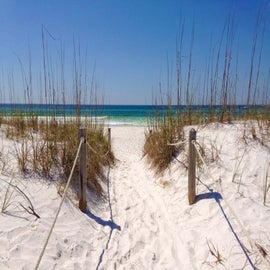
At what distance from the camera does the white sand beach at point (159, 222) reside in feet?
6.63

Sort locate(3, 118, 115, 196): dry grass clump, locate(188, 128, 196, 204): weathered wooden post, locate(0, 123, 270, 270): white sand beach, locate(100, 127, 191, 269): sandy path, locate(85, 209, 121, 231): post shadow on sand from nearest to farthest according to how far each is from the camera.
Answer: locate(0, 123, 270, 270): white sand beach → locate(100, 127, 191, 269): sandy path → locate(85, 209, 121, 231): post shadow on sand → locate(188, 128, 196, 204): weathered wooden post → locate(3, 118, 115, 196): dry grass clump

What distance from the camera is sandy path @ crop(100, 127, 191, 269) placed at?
2.17 m

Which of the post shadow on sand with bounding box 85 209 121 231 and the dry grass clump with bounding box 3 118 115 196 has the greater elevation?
the dry grass clump with bounding box 3 118 115 196

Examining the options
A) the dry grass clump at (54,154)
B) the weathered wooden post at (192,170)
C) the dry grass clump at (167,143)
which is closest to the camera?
the weathered wooden post at (192,170)

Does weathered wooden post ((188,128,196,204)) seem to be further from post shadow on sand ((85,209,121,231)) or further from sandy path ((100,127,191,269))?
post shadow on sand ((85,209,121,231))

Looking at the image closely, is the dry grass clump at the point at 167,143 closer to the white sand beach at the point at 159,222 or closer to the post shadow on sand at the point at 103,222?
the white sand beach at the point at 159,222

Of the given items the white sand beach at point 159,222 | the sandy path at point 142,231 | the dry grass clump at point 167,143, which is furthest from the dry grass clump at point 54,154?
the dry grass clump at point 167,143

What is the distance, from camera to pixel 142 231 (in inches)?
103

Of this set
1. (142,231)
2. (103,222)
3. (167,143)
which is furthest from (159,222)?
(167,143)

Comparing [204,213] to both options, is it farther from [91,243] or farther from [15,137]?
[15,137]

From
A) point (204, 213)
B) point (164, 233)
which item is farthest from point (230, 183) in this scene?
point (164, 233)

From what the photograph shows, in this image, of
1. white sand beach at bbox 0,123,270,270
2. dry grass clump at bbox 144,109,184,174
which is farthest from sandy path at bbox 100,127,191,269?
dry grass clump at bbox 144,109,184,174

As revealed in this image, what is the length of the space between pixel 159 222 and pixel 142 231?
0.83 ft

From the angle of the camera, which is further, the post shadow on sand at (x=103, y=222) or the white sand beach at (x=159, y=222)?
the post shadow on sand at (x=103, y=222)
